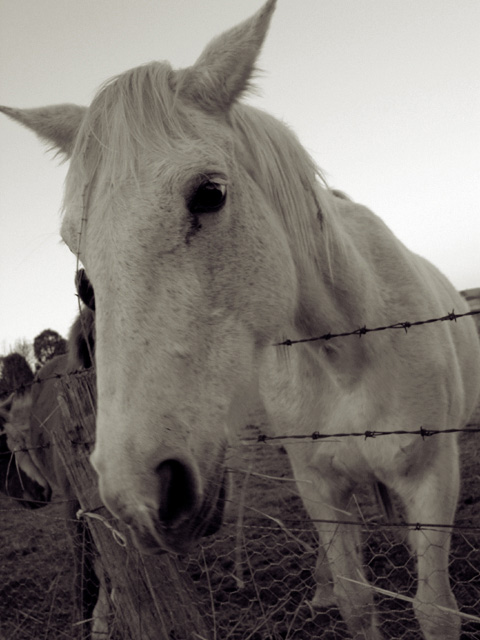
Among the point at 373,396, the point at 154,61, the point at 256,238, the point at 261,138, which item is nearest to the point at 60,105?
the point at 154,61

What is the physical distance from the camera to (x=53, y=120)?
2.00m

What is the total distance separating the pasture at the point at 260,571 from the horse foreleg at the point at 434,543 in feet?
0.35

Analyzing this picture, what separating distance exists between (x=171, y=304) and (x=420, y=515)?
5.36ft

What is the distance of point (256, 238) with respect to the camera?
1.68 m

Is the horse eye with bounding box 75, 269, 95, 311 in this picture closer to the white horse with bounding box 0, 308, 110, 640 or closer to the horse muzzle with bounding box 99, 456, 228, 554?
the horse muzzle with bounding box 99, 456, 228, 554

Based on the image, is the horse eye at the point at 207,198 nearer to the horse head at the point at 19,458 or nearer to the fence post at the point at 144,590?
the fence post at the point at 144,590

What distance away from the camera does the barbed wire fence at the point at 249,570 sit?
173 cm

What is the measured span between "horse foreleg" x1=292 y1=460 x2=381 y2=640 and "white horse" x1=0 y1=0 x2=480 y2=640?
1 centimetres

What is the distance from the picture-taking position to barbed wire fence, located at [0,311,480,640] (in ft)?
5.69

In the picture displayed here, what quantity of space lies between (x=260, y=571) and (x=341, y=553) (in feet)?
4.79

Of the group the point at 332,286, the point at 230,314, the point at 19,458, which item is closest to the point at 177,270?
the point at 230,314

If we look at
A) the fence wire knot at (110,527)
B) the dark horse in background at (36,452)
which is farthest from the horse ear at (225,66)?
the dark horse in background at (36,452)

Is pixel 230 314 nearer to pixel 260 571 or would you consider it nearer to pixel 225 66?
pixel 225 66

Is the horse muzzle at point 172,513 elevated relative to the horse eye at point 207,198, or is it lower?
lower
